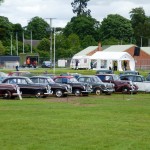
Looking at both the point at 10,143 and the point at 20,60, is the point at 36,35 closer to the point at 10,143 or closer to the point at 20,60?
Answer: the point at 20,60

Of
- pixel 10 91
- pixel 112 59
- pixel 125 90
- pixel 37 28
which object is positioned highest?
pixel 37 28

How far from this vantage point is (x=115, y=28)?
142 m

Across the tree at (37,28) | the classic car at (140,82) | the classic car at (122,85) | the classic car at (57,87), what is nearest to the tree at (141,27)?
the tree at (37,28)

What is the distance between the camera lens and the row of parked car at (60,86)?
116 ft

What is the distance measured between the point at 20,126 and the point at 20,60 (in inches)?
3128

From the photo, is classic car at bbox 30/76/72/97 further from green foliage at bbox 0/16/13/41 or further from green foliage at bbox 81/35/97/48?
green foliage at bbox 81/35/97/48

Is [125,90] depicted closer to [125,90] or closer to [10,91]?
[125,90]

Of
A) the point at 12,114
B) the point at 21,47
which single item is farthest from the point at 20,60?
the point at 12,114

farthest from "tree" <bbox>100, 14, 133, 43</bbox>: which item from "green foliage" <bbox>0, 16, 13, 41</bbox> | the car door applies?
the car door

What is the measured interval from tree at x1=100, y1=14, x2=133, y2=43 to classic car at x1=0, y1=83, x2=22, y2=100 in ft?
354

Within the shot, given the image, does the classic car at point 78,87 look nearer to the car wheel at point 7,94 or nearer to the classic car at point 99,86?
the classic car at point 99,86

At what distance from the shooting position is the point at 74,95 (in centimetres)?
4016

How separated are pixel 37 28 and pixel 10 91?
125385 millimetres

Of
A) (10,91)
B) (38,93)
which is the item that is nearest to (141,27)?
(38,93)
